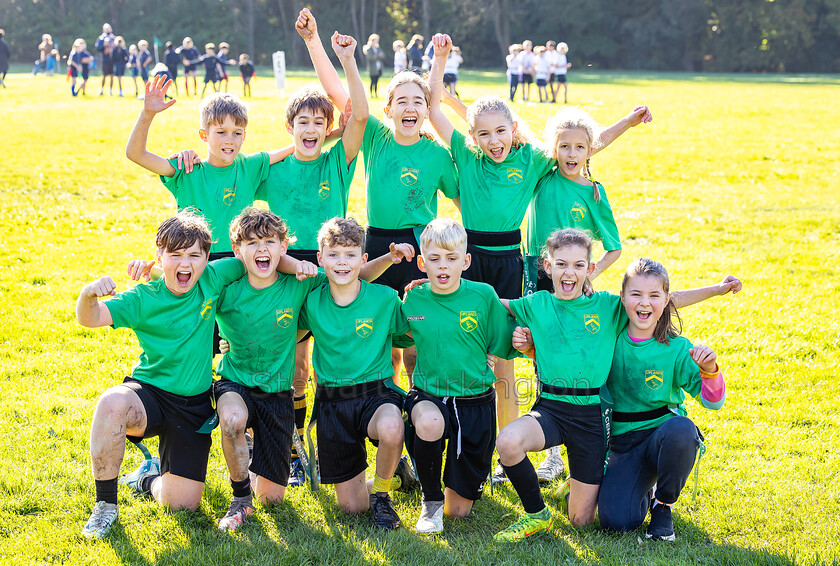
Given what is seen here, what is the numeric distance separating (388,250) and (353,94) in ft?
2.93

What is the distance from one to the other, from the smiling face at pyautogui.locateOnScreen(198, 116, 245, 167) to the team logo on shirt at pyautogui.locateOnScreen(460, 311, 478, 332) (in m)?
1.60

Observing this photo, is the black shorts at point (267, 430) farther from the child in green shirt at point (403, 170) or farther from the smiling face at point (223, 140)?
the smiling face at point (223, 140)

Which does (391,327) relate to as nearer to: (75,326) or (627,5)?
(75,326)

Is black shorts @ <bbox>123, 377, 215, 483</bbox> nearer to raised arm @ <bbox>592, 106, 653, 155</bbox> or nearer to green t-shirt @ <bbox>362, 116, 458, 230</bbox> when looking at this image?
green t-shirt @ <bbox>362, 116, 458, 230</bbox>

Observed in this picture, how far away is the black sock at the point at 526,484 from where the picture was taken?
3672 millimetres

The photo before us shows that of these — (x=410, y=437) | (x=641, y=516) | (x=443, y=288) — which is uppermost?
(x=443, y=288)

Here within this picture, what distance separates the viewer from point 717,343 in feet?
20.4

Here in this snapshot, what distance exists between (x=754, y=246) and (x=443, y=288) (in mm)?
6384

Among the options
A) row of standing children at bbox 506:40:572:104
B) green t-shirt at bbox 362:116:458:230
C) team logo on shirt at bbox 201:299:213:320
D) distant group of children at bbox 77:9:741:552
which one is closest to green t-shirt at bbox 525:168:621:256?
distant group of children at bbox 77:9:741:552

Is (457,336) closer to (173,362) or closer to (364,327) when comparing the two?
(364,327)

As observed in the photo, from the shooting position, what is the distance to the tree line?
51.9 metres

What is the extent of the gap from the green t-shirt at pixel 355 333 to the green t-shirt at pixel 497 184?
2.54 ft

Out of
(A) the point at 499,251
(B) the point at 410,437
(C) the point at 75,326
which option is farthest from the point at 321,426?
(C) the point at 75,326


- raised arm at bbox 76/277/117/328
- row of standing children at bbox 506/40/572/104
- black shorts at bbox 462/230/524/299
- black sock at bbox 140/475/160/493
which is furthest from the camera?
row of standing children at bbox 506/40/572/104
